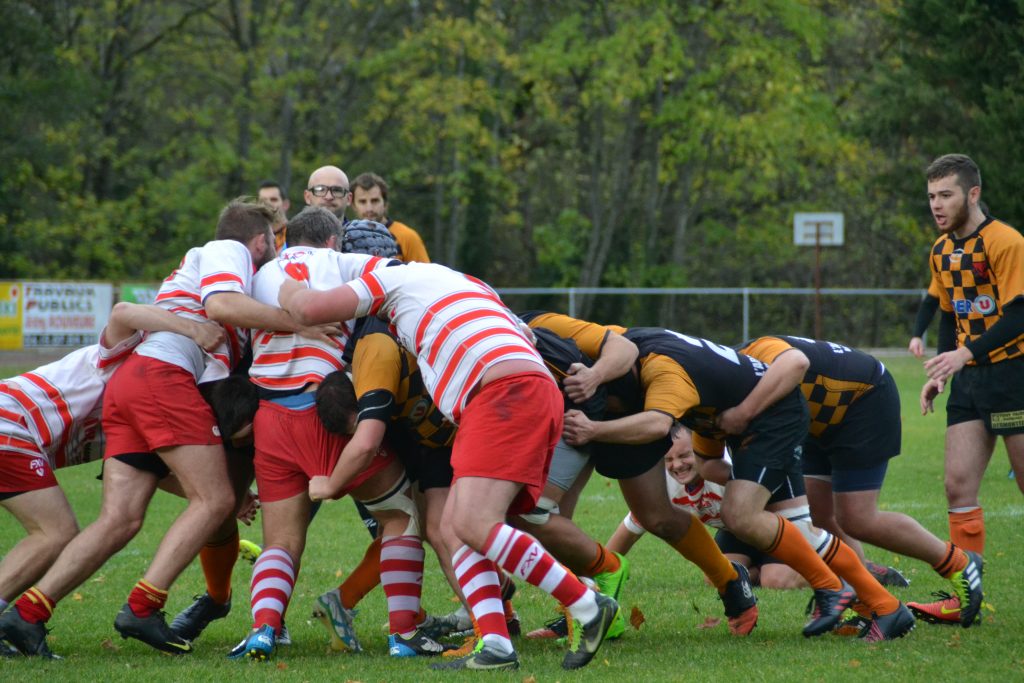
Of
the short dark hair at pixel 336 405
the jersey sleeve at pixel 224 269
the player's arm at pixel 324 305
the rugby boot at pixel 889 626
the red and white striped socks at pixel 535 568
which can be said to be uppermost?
the jersey sleeve at pixel 224 269

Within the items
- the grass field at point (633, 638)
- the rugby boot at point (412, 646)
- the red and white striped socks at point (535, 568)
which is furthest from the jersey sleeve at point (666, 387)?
the rugby boot at point (412, 646)

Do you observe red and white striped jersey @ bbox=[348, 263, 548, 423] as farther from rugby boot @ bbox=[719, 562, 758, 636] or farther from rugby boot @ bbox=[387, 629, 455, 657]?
rugby boot @ bbox=[719, 562, 758, 636]

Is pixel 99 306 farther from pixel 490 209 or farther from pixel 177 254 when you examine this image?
pixel 490 209

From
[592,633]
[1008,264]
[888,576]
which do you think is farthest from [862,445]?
[592,633]

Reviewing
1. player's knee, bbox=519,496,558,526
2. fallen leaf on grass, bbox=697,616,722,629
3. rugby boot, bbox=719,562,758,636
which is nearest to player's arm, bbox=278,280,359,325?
player's knee, bbox=519,496,558,526

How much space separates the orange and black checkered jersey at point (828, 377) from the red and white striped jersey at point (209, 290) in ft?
7.48

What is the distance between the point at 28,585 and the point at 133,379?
98 centimetres

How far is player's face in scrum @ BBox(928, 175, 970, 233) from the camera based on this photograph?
18.7 ft

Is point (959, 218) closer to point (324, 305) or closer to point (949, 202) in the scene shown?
point (949, 202)

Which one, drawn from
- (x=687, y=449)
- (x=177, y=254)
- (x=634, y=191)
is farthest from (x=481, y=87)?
(x=687, y=449)

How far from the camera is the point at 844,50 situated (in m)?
31.8

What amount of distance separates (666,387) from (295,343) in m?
1.55

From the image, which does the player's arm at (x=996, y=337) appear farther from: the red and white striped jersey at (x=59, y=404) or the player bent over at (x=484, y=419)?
the red and white striped jersey at (x=59, y=404)

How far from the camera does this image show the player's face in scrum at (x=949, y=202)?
5711 millimetres
